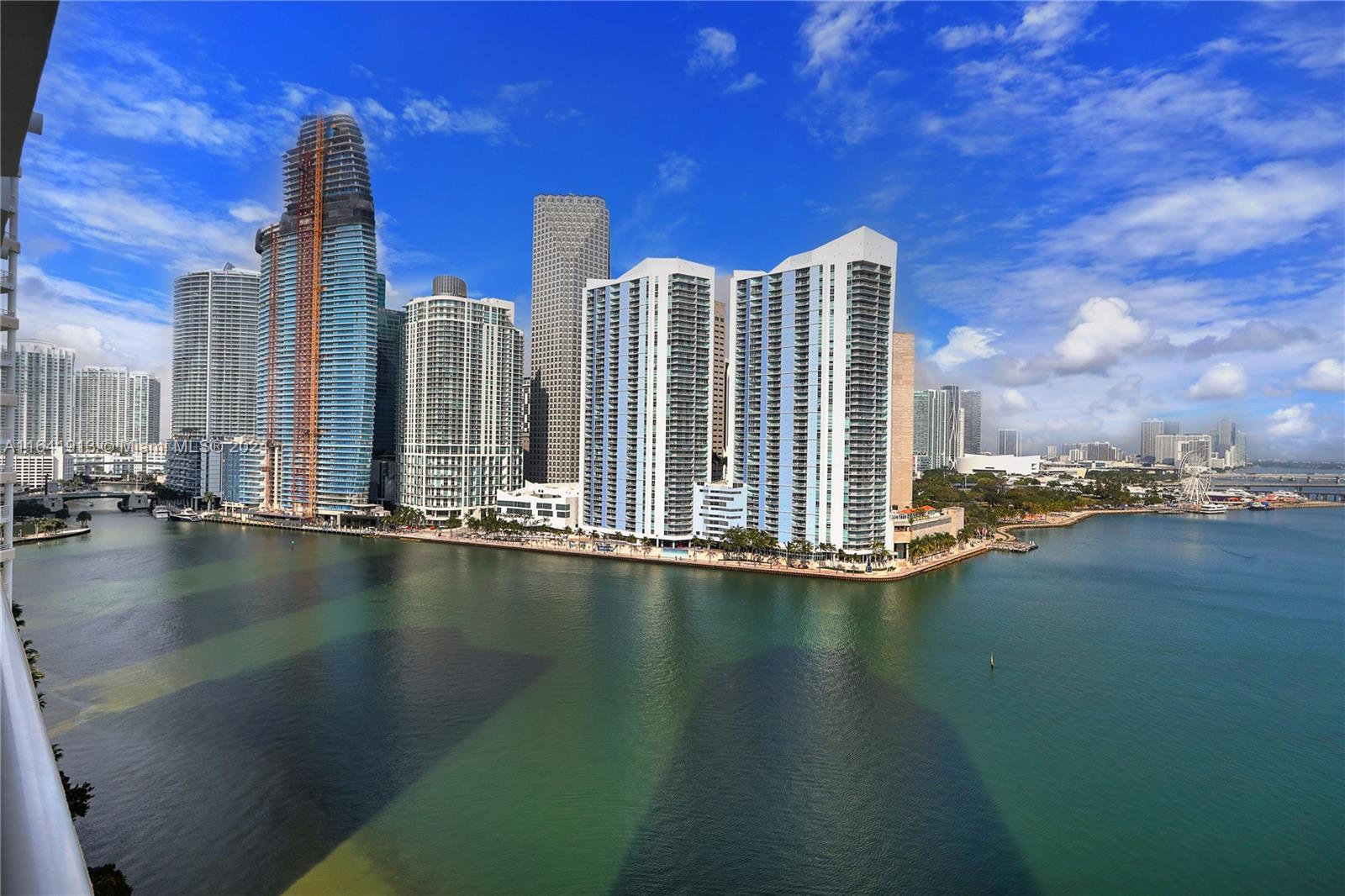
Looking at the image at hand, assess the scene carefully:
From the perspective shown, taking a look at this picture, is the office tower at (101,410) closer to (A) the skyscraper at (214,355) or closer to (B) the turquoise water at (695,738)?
(A) the skyscraper at (214,355)

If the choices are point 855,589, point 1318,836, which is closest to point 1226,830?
point 1318,836

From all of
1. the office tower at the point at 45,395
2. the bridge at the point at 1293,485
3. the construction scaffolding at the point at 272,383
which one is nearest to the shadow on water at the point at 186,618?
the construction scaffolding at the point at 272,383

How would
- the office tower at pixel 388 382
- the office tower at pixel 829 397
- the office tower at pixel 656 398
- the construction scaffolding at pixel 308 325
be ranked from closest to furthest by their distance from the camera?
the office tower at pixel 829 397 → the office tower at pixel 656 398 → the construction scaffolding at pixel 308 325 → the office tower at pixel 388 382

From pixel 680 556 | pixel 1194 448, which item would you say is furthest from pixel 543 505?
pixel 1194 448

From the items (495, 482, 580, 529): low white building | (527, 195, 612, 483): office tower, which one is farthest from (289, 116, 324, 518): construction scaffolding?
(527, 195, 612, 483): office tower

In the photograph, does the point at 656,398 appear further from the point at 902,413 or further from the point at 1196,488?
the point at 1196,488

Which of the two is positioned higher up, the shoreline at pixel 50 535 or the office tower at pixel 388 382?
→ the office tower at pixel 388 382
